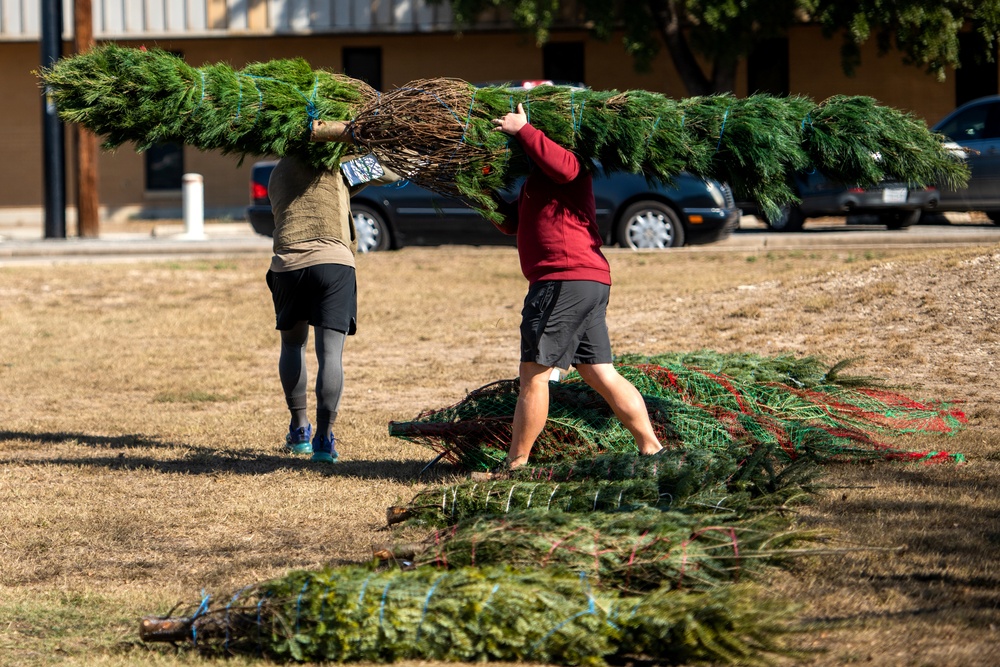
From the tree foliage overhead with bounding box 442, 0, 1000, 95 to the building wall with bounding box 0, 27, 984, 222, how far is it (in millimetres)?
1647

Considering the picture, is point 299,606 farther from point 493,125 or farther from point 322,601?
point 493,125

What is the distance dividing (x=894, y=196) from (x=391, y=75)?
12743mm

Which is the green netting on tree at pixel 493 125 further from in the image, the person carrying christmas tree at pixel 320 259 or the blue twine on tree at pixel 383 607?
the blue twine on tree at pixel 383 607

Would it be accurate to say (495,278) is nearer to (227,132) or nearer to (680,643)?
(227,132)

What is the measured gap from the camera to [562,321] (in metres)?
5.48

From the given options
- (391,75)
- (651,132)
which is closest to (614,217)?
(651,132)

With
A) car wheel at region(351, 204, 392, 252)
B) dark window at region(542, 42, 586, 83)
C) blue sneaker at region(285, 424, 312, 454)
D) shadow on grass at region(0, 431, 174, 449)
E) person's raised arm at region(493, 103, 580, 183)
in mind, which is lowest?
shadow on grass at region(0, 431, 174, 449)

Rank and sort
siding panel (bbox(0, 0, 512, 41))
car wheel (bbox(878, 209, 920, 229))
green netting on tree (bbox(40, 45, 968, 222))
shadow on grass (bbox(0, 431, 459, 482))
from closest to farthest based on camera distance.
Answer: green netting on tree (bbox(40, 45, 968, 222))
shadow on grass (bbox(0, 431, 459, 482))
car wheel (bbox(878, 209, 920, 229))
siding panel (bbox(0, 0, 512, 41))

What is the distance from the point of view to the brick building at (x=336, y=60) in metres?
24.6

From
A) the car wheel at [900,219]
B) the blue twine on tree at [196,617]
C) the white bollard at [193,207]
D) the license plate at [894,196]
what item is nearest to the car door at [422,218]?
the license plate at [894,196]

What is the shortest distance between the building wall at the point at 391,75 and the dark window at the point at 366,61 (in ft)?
0.76

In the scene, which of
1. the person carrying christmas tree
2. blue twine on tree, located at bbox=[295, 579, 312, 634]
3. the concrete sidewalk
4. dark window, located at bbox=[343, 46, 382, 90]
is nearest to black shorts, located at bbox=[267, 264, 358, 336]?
the person carrying christmas tree

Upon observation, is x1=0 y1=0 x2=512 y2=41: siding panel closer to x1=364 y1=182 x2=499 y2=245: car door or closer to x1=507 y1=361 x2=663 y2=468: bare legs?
x1=364 y1=182 x2=499 y2=245: car door

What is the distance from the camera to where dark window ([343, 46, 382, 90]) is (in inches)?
1047
